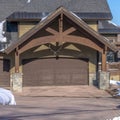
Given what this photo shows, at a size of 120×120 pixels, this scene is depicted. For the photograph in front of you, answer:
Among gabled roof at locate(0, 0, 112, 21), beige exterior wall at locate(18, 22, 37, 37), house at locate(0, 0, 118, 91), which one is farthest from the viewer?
gabled roof at locate(0, 0, 112, 21)

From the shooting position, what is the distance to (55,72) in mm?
28609

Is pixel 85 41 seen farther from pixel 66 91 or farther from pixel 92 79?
pixel 66 91

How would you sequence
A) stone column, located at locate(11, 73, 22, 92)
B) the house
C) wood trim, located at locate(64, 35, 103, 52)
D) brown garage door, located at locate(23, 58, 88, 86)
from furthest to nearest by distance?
brown garage door, located at locate(23, 58, 88, 86), wood trim, located at locate(64, 35, 103, 52), the house, stone column, located at locate(11, 73, 22, 92)

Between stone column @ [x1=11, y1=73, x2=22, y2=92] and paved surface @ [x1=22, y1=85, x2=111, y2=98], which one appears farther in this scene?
stone column @ [x1=11, y1=73, x2=22, y2=92]

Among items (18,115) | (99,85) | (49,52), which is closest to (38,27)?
(49,52)

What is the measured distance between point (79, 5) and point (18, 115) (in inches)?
877

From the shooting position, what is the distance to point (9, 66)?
28750 mm

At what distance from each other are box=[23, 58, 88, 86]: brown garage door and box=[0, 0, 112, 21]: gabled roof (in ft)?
11.1

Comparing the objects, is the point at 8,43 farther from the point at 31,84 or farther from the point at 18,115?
the point at 18,115

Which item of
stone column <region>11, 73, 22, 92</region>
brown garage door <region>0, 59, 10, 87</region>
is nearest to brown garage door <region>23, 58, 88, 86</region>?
brown garage door <region>0, 59, 10, 87</region>

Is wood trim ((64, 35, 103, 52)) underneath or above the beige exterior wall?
underneath

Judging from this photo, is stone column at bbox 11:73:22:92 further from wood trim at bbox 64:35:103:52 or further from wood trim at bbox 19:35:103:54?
wood trim at bbox 64:35:103:52

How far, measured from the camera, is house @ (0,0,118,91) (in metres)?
26.8

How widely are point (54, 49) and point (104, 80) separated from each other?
12.6ft
